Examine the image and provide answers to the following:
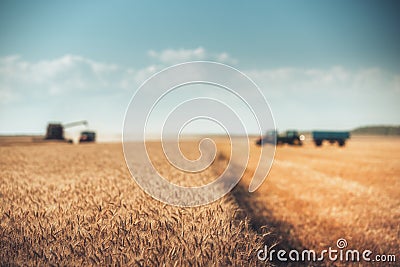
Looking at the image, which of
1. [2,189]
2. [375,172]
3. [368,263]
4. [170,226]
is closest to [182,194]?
[170,226]

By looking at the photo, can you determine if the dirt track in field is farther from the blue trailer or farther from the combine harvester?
the combine harvester

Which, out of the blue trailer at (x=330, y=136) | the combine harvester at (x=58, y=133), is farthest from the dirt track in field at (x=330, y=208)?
the combine harvester at (x=58, y=133)

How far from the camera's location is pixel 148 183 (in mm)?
5871

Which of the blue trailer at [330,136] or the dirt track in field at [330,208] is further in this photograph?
the blue trailer at [330,136]

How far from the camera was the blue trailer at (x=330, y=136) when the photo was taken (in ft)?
145

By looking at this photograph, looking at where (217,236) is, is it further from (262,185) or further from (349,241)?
(262,185)

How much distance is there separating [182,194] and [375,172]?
15.9 m

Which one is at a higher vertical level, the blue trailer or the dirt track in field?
the blue trailer

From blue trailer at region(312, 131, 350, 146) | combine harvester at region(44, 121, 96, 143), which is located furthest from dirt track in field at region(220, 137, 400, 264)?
combine harvester at region(44, 121, 96, 143)

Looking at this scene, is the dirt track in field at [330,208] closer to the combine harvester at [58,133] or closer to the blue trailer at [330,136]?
the blue trailer at [330,136]

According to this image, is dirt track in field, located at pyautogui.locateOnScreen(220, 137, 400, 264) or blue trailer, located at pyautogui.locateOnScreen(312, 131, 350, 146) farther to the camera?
blue trailer, located at pyautogui.locateOnScreen(312, 131, 350, 146)

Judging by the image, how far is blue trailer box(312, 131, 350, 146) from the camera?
145 feet

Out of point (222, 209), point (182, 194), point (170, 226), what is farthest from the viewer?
point (182, 194)

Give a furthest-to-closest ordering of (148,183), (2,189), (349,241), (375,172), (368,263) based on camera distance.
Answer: (375,172) < (349,241) < (368,263) < (148,183) < (2,189)
